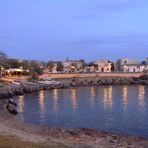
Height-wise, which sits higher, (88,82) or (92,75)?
(92,75)

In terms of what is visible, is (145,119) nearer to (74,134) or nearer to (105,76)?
(74,134)

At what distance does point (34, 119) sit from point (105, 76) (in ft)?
359

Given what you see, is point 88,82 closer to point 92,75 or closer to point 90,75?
point 92,75

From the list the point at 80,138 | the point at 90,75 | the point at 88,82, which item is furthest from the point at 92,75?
the point at 80,138

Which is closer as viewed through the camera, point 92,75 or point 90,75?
point 92,75

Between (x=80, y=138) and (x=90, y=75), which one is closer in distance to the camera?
(x=80, y=138)

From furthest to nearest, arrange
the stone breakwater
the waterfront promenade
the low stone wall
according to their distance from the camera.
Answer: the waterfront promenade < the low stone wall < the stone breakwater

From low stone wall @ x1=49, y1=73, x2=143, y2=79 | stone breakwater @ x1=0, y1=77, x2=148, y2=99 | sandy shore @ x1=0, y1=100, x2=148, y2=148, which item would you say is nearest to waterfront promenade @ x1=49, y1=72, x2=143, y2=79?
low stone wall @ x1=49, y1=73, x2=143, y2=79

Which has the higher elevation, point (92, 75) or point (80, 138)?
point (92, 75)

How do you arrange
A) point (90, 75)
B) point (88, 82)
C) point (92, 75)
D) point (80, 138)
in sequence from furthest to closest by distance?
1. point (90, 75)
2. point (92, 75)
3. point (88, 82)
4. point (80, 138)

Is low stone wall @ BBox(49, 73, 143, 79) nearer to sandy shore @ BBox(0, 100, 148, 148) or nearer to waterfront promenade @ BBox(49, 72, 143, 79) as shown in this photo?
waterfront promenade @ BBox(49, 72, 143, 79)

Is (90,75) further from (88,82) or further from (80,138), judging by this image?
(80,138)

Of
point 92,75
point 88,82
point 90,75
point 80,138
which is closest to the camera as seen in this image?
point 80,138

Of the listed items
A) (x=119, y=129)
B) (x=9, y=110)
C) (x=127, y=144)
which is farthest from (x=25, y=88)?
(x=127, y=144)
